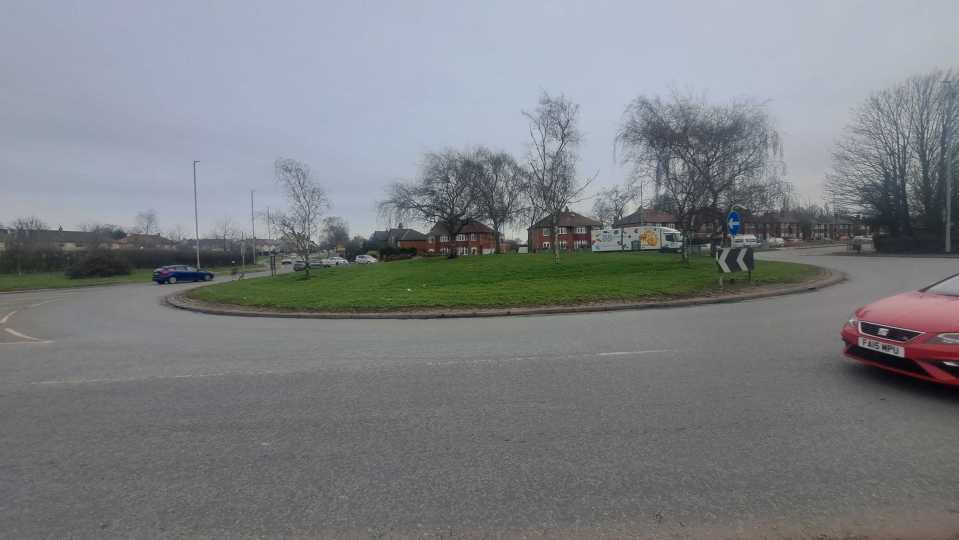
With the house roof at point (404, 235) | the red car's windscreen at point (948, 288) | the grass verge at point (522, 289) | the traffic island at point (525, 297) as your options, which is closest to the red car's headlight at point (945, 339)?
the red car's windscreen at point (948, 288)

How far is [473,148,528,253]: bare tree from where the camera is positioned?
45812 mm

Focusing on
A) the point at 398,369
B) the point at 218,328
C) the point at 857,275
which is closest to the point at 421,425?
the point at 398,369

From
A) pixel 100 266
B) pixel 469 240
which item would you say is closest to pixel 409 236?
pixel 469 240

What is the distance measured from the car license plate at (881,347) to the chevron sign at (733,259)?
10.4 metres

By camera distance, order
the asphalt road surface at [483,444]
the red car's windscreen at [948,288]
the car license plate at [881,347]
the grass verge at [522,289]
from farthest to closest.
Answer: the grass verge at [522,289] < the red car's windscreen at [948,288] < the car license plate at [881,347] < the asphalt road surface at [483,444]

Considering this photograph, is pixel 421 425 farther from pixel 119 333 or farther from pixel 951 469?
pixel 119 333

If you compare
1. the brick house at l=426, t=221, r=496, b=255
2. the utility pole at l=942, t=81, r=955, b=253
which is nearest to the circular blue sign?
the utility pole at l=942, t=81, r=955, b=253

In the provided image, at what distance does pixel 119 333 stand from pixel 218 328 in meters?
2.01

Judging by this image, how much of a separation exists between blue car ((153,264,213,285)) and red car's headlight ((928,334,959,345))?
42.2m

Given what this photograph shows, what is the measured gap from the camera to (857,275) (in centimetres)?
1912

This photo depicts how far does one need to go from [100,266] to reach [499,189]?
3929cm

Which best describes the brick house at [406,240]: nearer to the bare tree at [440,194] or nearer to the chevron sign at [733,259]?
the bare tree at [440,194]

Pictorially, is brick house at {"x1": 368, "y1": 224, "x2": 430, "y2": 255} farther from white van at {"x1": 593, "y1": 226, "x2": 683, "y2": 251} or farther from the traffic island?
the traffic island

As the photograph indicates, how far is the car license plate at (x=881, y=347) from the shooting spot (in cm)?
450
